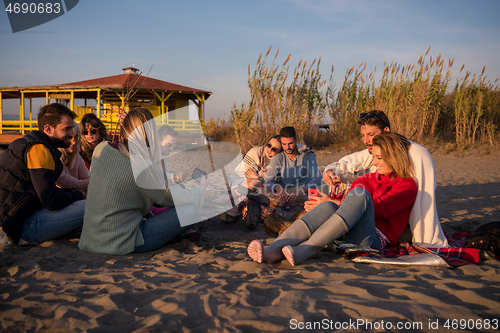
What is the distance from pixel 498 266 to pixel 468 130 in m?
8.77

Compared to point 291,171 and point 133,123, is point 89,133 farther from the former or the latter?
point 291,171

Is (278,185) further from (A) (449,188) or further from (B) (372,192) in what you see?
(A) (449,188)

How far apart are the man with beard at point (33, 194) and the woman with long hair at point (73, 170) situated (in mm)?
532

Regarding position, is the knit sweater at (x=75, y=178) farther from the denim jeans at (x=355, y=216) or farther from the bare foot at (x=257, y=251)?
the denim jeans at (x=355, y=216)

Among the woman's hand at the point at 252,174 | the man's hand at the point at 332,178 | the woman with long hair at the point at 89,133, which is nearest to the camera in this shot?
the man's hand at the point at 332,178

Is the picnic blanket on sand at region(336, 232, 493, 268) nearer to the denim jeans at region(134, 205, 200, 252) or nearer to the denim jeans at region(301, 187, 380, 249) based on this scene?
the denim jeans at region(301, 187, 380, 249)

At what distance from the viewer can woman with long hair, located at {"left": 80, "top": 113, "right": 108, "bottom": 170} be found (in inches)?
147

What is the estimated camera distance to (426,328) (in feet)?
4.38

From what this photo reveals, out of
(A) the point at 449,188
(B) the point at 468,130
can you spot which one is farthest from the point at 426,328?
(B) the point at 468,130

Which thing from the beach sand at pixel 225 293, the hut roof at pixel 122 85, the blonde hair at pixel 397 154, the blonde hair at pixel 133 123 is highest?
the hut roof at pixel 122 85

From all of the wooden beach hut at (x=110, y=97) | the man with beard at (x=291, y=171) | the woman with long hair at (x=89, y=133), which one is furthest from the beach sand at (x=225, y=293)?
the wooden beach hut at (x=110, y=97)

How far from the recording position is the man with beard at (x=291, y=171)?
4.41 m

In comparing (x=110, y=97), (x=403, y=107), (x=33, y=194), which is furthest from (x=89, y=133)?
(x=110, y=97)

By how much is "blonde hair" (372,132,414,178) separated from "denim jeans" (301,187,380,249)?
1.23ft
